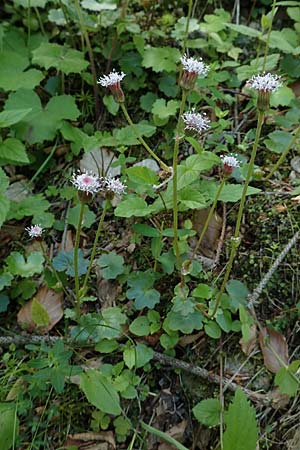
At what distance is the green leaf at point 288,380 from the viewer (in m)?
1.55

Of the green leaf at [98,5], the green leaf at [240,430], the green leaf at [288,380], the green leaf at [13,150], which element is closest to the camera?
the green leaf at [240,430]

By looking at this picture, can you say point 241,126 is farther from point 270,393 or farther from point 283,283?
point 270,393

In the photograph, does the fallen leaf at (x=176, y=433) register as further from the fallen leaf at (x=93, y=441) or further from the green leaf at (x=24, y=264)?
the green leaf at (x=24, y=264)

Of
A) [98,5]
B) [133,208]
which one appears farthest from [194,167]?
[98,5]

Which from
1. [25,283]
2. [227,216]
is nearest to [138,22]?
[227,216]

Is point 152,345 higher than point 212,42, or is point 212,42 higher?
point 212,42

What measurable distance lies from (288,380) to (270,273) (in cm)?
36

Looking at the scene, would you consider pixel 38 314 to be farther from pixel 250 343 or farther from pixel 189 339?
pixel 250 343

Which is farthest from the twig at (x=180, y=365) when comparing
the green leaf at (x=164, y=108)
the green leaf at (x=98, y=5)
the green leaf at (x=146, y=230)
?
the green leaf at (x=98, y=5)

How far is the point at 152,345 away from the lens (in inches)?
69.4

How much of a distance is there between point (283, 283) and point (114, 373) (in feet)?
2.03

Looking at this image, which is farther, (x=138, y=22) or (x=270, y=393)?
(x=138, y=22)

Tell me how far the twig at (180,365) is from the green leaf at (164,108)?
2.92ft

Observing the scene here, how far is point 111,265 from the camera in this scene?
6.03 feet
